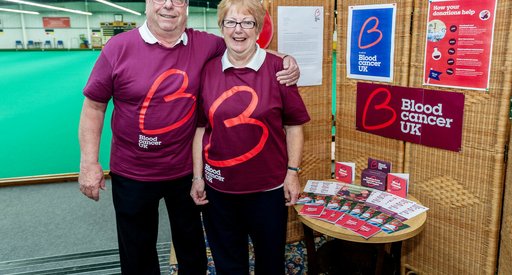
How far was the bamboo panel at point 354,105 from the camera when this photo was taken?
215 centimetres

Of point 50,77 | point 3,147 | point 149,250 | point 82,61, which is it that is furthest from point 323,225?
point 82,61

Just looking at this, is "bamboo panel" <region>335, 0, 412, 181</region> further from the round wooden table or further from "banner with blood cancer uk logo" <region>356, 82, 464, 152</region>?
the round wooden table

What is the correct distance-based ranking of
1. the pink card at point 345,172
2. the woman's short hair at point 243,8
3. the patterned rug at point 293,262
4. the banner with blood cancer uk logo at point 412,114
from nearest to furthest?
the woman's short hair at point 243,8
the banner with blood cancer uk logo at point 412,114
the pink card at point 345,172
the patterned rug at point 293,262

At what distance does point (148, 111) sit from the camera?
1800 mm

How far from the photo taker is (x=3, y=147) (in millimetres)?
5324

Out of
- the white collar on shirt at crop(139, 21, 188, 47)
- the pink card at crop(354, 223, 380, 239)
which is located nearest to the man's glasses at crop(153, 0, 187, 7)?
the white collar on shirt at crop(139, 21, 188, 47)

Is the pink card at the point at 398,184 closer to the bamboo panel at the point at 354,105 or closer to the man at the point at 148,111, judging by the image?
the bamboo panel at the point at 354,105

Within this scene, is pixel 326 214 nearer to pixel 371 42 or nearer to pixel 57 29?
pixel 371 42

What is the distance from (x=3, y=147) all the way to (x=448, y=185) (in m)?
5.37

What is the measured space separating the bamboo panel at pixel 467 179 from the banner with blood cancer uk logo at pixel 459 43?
3 centimetres

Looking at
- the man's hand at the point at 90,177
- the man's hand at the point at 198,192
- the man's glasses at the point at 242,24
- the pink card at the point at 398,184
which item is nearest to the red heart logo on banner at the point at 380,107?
the pink card at the point at 398,184

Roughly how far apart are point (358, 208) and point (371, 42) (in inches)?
36.9

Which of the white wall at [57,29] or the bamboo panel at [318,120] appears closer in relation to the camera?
the bamboo panel at [318,120]

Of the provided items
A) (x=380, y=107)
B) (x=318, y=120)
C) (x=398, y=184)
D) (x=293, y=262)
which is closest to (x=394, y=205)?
(x=398, y=184)
